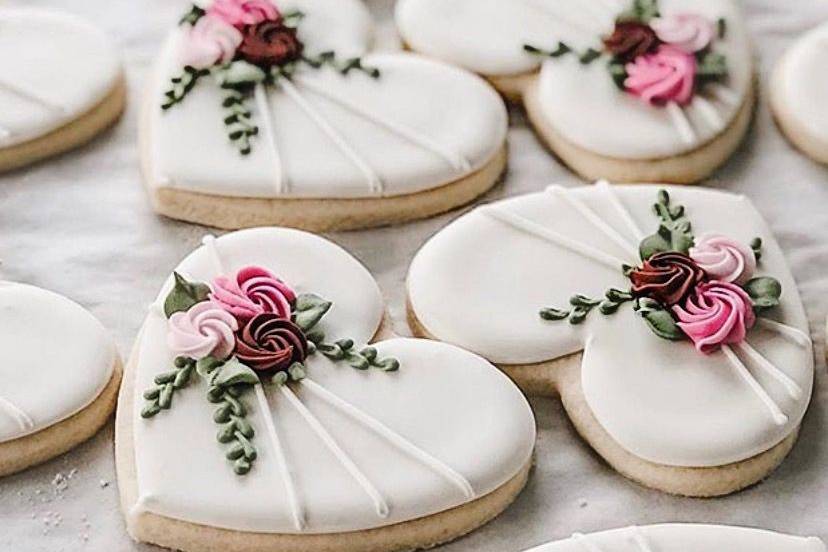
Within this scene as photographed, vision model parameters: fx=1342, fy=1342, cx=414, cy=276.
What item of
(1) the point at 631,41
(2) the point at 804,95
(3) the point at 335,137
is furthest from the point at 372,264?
(2) the point at 804,95

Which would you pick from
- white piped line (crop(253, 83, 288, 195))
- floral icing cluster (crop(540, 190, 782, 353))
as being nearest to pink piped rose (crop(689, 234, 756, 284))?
floral icing cluster (crop(540, 190, 782, 353))

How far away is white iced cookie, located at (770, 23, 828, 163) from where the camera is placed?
72.5 inches

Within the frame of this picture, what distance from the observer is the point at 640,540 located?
1337 mm

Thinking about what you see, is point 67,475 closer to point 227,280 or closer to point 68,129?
point 227,280

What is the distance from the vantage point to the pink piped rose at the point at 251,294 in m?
1.46

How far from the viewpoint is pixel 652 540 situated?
4.40 ft

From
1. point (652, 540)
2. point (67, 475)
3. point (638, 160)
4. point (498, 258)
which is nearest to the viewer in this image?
point (652, 540)

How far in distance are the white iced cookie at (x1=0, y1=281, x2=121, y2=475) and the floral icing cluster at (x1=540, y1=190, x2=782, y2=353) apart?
50 cm

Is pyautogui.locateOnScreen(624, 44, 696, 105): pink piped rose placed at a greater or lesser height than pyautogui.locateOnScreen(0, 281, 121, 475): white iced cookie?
greater

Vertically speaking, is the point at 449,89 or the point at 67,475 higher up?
the point at 449,89

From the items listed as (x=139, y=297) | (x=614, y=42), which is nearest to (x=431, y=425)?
(x=139, y=297)

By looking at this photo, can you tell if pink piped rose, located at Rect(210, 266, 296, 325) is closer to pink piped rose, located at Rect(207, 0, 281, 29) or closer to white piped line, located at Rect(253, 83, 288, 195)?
white piped line, located at Rect(253, 83, 288, 195)

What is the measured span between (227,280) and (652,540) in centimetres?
54

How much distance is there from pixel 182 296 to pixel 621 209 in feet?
1.79
